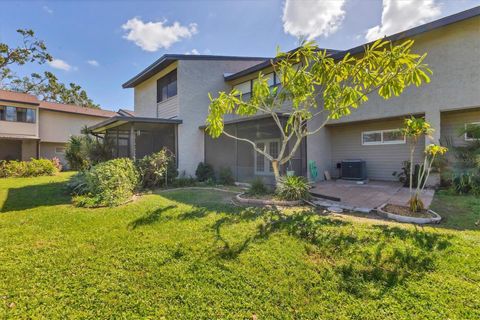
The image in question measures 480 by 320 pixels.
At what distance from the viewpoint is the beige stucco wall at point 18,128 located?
62.6 ft

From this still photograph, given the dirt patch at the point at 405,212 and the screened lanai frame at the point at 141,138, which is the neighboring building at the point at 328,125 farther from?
the dirt patch at the point at 405,212

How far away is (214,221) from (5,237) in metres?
4.05

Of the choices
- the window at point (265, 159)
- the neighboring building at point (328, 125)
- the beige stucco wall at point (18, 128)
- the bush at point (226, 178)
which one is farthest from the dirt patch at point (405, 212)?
the beige stucco wall at point (18, 128)

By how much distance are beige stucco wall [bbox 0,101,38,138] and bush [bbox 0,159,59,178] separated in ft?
20.6

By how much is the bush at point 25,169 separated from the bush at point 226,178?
42.1 ft

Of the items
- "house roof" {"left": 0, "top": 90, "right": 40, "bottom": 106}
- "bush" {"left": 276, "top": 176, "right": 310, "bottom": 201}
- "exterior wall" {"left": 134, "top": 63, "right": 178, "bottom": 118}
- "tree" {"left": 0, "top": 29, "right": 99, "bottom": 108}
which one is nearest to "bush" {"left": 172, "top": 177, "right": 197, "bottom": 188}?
"bush" {"left": 276, "top": 176, "right": 310, "bottom": 201}

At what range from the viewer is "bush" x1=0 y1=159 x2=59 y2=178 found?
46.8ft

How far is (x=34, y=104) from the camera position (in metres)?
20.3

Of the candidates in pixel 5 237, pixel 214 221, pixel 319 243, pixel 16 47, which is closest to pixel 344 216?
pixel 319 243

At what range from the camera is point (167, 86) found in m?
14.2

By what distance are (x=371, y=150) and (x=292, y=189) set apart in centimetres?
678

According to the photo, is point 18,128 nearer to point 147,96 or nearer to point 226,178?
point 147,96

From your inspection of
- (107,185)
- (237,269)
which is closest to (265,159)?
(107,185)

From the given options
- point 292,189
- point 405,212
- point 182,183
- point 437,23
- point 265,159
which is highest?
point 437,23
